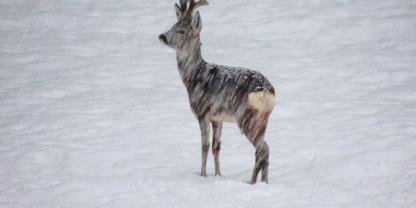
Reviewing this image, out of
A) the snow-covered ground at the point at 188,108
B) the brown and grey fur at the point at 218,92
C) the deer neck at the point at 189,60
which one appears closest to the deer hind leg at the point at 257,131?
the brown and grey fur at the point at 218,92

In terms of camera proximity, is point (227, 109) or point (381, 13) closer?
point (227, 109)

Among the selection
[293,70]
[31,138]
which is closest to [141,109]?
[31,138]

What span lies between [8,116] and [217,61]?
4.78 m

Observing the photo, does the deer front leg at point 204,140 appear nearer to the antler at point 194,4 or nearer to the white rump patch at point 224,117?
the white rump patch at point 224,117

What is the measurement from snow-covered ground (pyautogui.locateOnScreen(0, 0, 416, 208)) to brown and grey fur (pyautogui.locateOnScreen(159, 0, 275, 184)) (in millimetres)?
589

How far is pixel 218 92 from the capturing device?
7414mm

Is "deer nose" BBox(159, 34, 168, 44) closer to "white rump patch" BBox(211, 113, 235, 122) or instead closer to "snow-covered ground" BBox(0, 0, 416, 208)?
"white rump patch" BBox(211, 113, 235, 122)

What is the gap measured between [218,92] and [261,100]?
2.20ft

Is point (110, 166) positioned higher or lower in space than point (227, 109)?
lower

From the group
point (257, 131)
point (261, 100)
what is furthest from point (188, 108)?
point (261, 100)

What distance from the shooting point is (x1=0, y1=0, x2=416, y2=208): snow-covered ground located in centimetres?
705

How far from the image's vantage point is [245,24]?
1566cm

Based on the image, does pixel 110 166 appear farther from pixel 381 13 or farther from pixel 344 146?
pixel 381 13

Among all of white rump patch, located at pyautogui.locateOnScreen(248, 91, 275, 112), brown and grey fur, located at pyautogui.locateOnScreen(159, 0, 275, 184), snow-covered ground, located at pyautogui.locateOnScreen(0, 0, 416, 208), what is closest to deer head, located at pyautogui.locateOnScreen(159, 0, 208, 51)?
brown and grey fur, located at pyautogui.locateOnScreen(159, 0, 275, 184)
